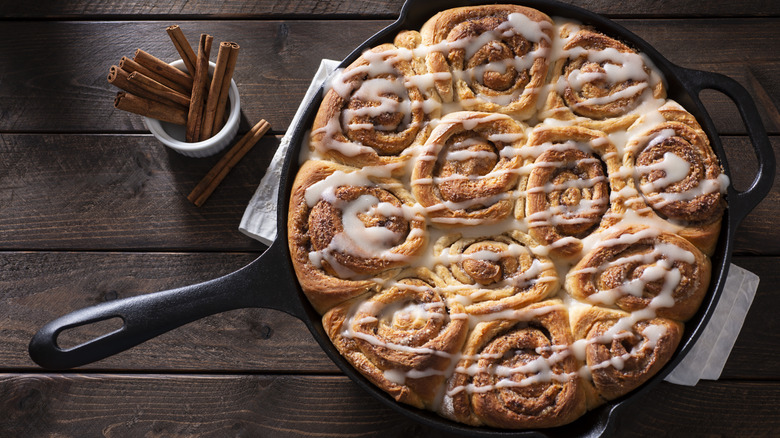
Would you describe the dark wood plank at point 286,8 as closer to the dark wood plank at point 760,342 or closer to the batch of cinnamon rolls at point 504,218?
the batch of cinnamon rolls at point 504,218

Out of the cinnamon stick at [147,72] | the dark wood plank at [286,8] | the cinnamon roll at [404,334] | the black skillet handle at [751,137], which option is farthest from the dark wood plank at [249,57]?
the cinnamon roll at [404,334]

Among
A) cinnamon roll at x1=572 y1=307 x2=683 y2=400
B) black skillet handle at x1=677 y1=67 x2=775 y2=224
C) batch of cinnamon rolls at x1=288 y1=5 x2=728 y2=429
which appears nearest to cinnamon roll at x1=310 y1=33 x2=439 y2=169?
batch of cinnamon rolls at x1=288 y1=5 x2=728 y2=429

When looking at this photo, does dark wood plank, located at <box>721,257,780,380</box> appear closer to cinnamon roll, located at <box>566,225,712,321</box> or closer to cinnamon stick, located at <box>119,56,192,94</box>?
cinnamon roll, located at <box>566,225,712,321</box>

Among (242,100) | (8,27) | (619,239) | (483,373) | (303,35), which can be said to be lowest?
(483,373)

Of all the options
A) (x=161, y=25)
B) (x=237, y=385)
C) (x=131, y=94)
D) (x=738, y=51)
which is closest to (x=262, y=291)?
(x=237, y=385)

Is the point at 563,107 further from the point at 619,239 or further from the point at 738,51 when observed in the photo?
the point at 738,51

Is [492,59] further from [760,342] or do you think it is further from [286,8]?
[760,342]
